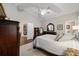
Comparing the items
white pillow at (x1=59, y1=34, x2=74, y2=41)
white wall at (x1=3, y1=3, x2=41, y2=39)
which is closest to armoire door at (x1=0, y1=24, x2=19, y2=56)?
white wall at (x1=3, y1=3, x2=41, y2=39)

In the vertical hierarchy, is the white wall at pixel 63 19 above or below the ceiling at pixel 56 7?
below

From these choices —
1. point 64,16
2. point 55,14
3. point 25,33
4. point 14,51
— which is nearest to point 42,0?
point 55,14

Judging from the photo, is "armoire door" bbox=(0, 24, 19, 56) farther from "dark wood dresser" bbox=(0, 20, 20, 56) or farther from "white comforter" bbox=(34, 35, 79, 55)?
"white comforter" bbox=(34, 35, 79, 55)

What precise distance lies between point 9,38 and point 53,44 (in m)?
0.75

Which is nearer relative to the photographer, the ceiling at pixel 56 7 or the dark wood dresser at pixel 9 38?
the dark wood dresser at pixel 9 38

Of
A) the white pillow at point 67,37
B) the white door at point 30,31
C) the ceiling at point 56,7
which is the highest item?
the ceiling at point 56,7

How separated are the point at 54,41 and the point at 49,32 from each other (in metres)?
0.18

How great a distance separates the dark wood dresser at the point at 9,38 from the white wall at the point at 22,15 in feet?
0.30

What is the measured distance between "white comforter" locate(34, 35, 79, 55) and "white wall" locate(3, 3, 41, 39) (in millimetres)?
264

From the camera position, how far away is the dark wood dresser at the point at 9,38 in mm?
1960

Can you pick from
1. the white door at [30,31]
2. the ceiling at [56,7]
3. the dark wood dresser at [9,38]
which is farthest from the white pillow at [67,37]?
the dark wood dresser at [9,38]

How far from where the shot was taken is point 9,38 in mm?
2033

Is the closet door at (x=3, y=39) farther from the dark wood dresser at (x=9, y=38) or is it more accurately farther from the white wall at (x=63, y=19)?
the white wall at (x=63, y=19)

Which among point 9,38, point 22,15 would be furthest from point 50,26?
point 9,38
